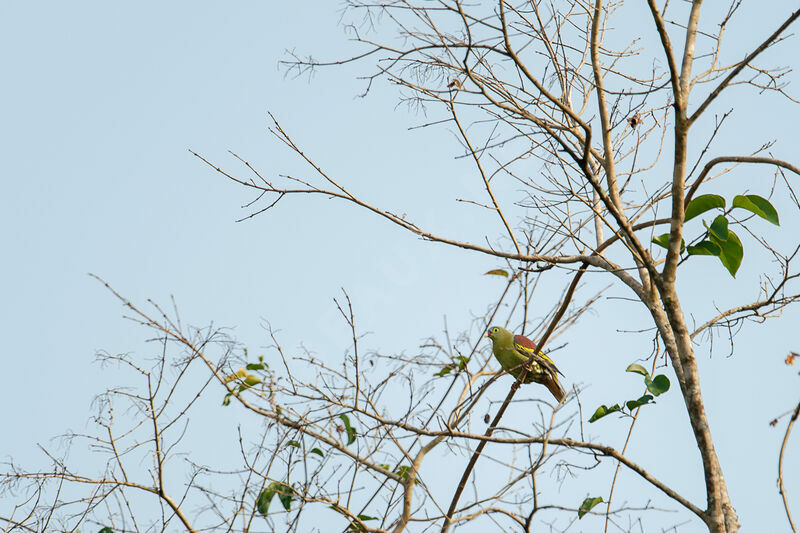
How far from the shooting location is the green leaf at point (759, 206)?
332 centimetres

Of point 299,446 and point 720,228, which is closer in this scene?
point 720,228

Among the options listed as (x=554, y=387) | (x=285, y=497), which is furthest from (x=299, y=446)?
(x=554, y=387)

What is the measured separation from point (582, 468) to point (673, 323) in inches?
28.3

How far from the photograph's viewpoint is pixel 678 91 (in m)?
3.15

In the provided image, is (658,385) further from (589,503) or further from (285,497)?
(285,497)

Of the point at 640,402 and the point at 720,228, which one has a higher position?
the point at 720,228

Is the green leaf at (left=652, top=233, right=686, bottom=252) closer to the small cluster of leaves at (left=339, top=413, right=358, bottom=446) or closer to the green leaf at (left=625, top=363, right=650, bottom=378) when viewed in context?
the green leaf at (left=625, top=363, right=650, bottom=378)

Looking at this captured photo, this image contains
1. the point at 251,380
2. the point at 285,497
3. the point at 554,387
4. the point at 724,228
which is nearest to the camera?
the point at 724,228

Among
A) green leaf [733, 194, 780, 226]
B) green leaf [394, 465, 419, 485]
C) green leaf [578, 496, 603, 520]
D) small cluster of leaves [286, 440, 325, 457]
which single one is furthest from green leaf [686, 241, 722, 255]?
small cluster of leaves [286, 440, 325, 457]

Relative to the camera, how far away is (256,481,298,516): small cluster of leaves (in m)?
3.64

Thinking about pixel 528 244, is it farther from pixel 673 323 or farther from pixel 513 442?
pixel 513 442

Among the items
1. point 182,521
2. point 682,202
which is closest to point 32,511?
point 182,521

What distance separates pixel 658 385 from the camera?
3.29 metres

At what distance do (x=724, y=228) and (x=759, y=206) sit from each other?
226 mm
